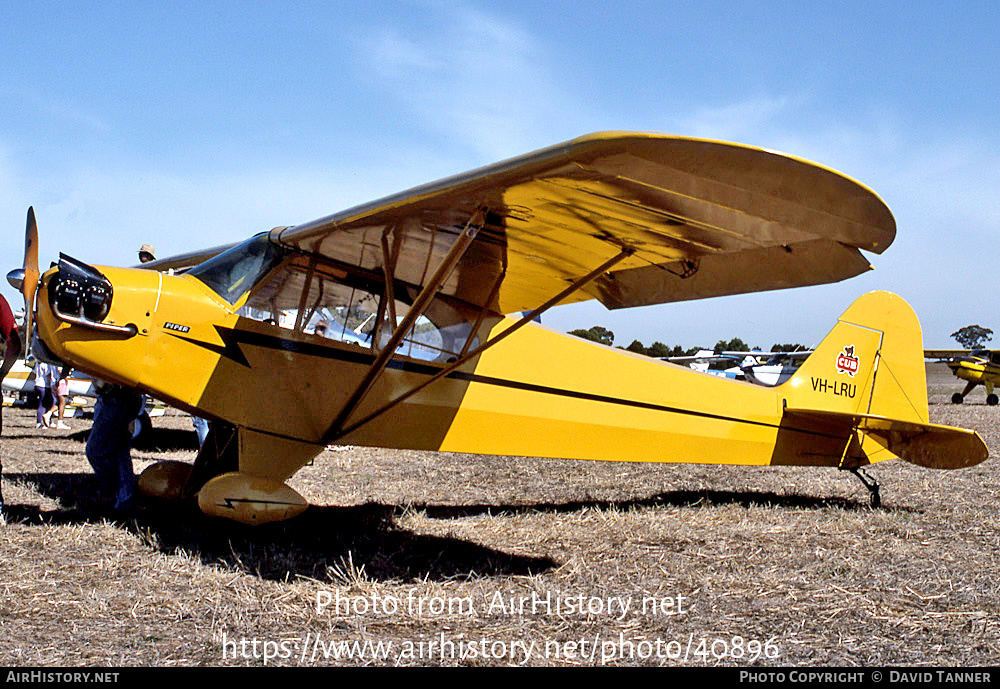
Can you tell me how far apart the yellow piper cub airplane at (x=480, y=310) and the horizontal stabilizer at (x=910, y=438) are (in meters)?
0.02

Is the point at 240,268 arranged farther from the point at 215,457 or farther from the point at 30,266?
the point at 215,457

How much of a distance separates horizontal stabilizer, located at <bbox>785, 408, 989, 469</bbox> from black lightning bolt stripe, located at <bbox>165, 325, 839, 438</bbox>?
1098 millimetres

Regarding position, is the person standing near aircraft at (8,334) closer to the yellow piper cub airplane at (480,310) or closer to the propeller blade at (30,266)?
the propeller blade at (30,266)

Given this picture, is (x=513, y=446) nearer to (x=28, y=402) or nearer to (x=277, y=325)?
(x=277, y=325)

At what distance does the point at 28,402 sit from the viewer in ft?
59.5

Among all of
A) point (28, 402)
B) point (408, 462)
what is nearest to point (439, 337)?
point (408, 462)

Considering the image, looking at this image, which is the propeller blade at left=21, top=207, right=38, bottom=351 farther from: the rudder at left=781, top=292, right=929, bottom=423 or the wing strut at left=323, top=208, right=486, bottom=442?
the rudder at left=781, top=292, right=929, bottom=423

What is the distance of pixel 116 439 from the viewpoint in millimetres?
5801

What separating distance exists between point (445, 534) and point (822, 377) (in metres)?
4.09

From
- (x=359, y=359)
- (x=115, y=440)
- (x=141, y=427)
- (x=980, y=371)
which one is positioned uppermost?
(x=980, y=371)

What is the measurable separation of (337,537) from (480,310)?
74.7 inches

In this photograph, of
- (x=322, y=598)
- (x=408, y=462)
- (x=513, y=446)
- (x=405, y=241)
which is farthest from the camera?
(x=408, y=462)

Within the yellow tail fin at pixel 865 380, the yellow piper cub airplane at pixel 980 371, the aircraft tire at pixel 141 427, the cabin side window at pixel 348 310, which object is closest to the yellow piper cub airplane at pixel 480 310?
the cabin side window at pixel 348 310

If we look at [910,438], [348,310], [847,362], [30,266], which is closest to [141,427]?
[30,266]
